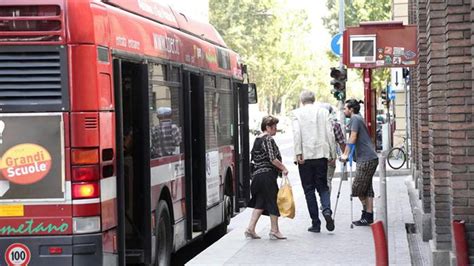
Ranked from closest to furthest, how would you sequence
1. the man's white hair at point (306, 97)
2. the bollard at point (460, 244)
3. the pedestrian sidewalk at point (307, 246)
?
the bollard at point (460, 244) → the pedestrian sidewalk at point (307, 246) → the man's white hair at point (306, 97)

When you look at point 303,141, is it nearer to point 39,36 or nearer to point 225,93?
point 225,93

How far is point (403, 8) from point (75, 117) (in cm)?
3134

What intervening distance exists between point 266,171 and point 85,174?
505 centimetres

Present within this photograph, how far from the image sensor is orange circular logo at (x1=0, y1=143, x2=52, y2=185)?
8.45 metres

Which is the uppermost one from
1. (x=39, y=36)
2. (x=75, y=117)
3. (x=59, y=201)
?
(x=39, y=36)

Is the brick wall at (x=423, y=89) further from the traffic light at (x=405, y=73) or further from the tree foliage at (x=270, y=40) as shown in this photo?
the tree foliage at (x=270, y=40)

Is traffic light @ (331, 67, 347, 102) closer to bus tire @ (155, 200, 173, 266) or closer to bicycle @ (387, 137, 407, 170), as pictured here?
bicycle @ (387, 137, 407, 170)

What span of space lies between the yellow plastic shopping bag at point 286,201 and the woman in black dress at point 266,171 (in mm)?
145

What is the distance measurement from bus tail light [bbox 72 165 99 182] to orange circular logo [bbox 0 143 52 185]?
8.5 inches

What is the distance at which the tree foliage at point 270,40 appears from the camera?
7981 centimetres

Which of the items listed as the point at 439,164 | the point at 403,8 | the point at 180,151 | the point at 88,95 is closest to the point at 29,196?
the point at 88,95

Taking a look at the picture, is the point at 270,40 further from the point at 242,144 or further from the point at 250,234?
the point at 250,234

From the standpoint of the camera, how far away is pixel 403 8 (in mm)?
38562

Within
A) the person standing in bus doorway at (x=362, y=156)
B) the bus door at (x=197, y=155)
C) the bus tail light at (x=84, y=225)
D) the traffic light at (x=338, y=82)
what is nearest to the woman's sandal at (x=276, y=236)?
the bus door at (x=197, y=155)
